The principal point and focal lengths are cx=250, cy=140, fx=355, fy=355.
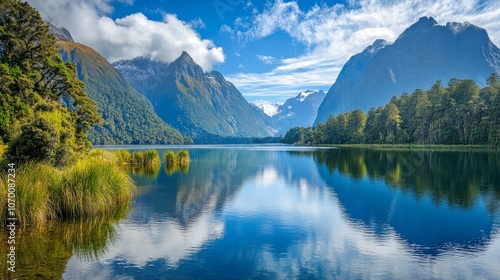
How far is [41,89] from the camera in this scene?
40312 millimetres

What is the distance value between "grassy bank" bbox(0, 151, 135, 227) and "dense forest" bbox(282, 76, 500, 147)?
98070 millimetres

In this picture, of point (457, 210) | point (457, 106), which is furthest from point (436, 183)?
point (457, 106)

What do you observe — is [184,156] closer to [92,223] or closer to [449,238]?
[92,223]

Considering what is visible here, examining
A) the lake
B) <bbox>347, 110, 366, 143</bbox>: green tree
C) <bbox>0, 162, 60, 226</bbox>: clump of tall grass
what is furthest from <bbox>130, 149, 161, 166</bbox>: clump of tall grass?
<bbox>347, 110, 366, 143</bbox>: green tree

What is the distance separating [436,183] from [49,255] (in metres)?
31.4

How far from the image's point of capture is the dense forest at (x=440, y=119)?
10100cm

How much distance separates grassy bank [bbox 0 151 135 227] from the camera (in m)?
15.7

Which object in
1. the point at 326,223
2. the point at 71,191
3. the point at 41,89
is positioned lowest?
the point at 326,223

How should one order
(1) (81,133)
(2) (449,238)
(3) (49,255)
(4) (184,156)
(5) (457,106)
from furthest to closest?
1. (5) (457,106)
2. (4) (184,156)
3. (1) (81,133)
4. (2) (449,238)
5. (3) (49,255)

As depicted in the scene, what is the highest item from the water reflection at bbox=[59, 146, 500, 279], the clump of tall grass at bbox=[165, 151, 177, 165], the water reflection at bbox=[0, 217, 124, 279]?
the clump of tall grass at bbox=[165, 151, 177, 165]

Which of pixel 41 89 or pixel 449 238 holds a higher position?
pixel 41 89

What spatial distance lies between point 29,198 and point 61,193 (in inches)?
110

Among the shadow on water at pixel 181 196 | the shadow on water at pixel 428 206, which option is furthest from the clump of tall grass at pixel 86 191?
the shadow on water at pixel 428 206

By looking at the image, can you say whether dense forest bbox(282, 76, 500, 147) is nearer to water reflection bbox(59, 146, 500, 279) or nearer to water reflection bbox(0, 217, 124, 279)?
water reflection bbox(59, 146, 500, 279)
